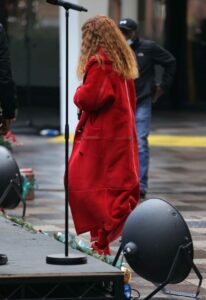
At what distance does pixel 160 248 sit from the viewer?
7297 mm

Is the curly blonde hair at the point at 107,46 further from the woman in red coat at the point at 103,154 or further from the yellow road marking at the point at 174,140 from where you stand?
the yellow road marking at the point at 174,140

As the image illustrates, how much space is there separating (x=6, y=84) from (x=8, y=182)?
106 inches

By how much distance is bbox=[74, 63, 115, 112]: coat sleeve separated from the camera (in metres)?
8.45

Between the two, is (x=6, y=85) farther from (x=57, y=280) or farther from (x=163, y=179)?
(x=163, y=179)

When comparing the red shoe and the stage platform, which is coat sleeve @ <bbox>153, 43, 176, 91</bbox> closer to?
the red shoe

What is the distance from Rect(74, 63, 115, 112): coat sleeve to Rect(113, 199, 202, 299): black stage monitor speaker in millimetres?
1321

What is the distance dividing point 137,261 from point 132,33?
17.0ft

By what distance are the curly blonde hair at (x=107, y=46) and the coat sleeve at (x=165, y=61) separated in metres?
4.02

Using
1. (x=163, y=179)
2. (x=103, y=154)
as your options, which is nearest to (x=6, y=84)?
(x=103, y=154)

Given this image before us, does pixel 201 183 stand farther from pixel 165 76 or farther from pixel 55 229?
pixel 55 229

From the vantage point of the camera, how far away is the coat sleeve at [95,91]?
845 cm

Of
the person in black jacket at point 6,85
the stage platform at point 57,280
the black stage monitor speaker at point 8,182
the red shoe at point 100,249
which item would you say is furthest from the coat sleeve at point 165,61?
the stage platform at point 57,280

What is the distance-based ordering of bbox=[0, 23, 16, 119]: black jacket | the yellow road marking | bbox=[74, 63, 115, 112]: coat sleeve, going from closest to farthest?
bbox=[0, 23, 16, 119]: black jacket
bbox=[74, 63, 115, 112]: coat sleeve
the yellow road marking

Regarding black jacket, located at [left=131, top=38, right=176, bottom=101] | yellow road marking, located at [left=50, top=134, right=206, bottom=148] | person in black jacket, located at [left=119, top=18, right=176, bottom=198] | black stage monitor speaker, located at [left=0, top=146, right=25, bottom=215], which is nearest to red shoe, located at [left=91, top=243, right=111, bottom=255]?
black stage monitor speaker, located at [left=0, top=146, right=25, bottom=215]
